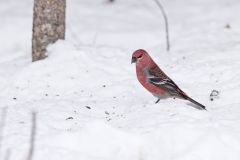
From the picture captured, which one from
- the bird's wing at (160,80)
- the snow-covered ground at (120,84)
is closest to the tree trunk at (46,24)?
the snow-covered ground at (120,84)

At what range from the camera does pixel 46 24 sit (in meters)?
8.90

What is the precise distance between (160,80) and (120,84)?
978mm

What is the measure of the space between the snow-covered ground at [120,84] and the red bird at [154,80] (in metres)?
0.13

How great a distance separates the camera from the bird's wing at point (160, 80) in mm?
7363

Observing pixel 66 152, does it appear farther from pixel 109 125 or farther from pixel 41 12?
pixel 41 12

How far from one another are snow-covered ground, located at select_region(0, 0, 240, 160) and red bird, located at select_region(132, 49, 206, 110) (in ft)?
0.43

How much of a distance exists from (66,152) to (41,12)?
366 cm

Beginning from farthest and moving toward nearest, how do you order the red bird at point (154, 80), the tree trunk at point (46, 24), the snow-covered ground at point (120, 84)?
the tree trunk at point (46, 24), the red bird at point (154, 80), the snow-covered ground at point (120, 84)

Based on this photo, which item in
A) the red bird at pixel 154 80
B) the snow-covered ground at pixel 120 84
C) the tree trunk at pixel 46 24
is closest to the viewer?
the snow-covered ground at pixel 120 84

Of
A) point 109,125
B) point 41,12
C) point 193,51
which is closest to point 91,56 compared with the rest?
point 41,12

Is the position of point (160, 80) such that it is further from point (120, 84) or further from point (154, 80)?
point (120, 84)

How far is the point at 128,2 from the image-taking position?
42.1 feet

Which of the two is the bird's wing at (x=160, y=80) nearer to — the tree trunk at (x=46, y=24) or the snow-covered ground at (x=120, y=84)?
the snow-covered ground at (x=120, y=84)

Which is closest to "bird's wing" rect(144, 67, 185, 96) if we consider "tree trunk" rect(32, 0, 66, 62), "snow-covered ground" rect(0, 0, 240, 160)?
"snow-covered ground" rect(0, 0, 240, 160)
